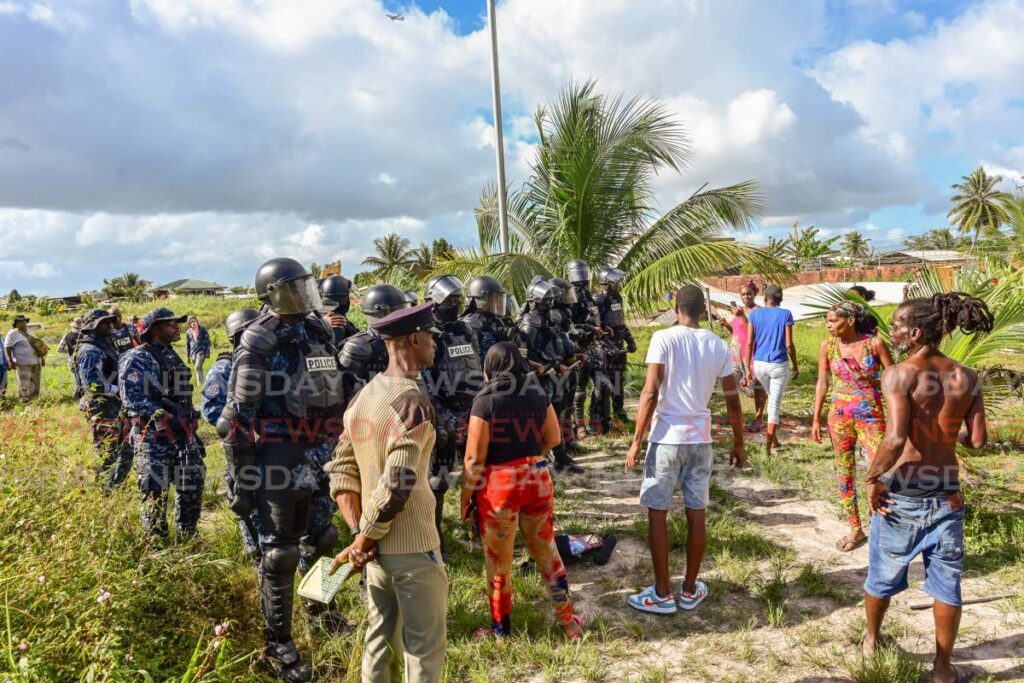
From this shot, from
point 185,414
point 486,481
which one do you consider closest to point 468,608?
point 486,481

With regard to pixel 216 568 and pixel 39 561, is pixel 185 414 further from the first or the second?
pixel 39 561

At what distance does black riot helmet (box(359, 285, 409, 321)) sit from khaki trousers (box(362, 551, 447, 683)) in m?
2.21

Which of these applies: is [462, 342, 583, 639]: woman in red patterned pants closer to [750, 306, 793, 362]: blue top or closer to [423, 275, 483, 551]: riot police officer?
[423, 275, 483, 551]: riot police officer

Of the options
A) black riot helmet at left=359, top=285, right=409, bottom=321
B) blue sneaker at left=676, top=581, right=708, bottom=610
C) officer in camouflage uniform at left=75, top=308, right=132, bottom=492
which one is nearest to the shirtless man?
blue sneaker at left=676, top=581, right=708, bottom=610

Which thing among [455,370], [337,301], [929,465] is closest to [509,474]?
[455,370]

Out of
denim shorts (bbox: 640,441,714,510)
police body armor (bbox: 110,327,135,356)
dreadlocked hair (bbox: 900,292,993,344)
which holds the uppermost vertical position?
police body armor (bbox: 110,327,135,356)

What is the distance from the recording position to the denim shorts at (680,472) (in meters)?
3.66

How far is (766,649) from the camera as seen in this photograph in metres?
3.41

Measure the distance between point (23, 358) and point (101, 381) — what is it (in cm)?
795

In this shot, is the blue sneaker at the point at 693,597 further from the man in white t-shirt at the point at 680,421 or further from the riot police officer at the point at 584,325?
the riot police officer at the point at 584,325

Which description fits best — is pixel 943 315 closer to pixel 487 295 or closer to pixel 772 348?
pixel 487 295

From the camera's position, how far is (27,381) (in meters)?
11.7

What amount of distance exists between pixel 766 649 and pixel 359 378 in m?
2.93

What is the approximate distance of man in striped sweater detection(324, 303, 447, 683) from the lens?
7.50 ft
